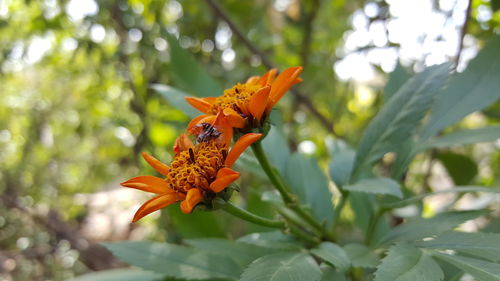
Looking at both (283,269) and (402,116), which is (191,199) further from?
(402,116)

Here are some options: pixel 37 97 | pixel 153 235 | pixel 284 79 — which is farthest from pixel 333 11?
pixel 37 97

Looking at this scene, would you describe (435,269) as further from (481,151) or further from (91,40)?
(481,151)

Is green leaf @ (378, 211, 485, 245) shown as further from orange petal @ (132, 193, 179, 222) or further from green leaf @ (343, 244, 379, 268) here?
orange petal @ (132, 193, 179, 222)

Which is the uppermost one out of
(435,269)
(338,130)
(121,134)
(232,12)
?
(232,12)

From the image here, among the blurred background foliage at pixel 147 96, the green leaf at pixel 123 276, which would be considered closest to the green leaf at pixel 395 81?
the blurred background foliage at pixel 147 96

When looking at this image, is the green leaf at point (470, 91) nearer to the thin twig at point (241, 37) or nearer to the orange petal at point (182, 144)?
the orange petal at point (182, 144)

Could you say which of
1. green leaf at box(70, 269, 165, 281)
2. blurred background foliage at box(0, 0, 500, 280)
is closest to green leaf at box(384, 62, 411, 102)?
blurred background foliage at box(0, 0, 500, 280)
